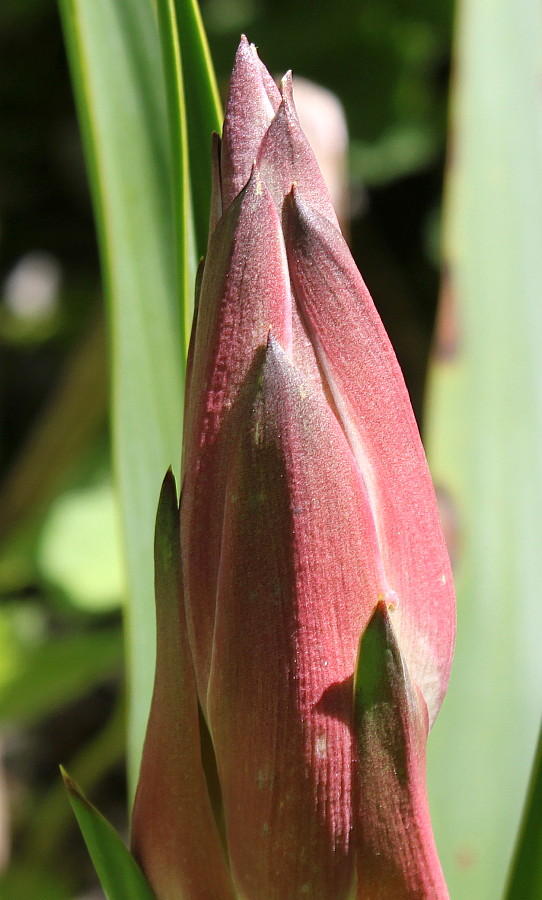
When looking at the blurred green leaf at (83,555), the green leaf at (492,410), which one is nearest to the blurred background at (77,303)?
the blurred green leaf at (83,555)

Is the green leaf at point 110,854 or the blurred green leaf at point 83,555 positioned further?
the blurred green leaf at point 83,555

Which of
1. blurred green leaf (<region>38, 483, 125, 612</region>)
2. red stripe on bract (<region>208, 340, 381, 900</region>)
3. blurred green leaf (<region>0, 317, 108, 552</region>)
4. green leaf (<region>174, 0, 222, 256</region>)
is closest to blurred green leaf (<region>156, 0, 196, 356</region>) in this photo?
green leaf (<region>174, 0, 222, 256</region>)

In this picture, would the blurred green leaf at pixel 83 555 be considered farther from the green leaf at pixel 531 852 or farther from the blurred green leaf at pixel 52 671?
the green leaf at pixel 531 852

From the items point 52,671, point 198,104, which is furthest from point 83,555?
point 198,104

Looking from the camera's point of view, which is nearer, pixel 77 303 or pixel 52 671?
pixel 52 671

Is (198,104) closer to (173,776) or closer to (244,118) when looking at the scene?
(244,118)

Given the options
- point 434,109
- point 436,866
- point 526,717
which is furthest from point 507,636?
point 434,109

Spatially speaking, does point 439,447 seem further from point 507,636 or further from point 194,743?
point 194,743
